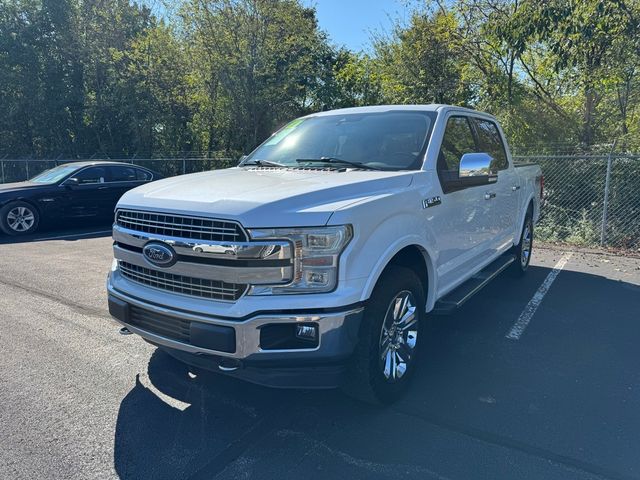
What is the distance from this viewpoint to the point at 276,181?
329cm

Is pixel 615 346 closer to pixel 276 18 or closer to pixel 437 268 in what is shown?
pixel 437 268

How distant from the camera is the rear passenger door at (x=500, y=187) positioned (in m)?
5.14

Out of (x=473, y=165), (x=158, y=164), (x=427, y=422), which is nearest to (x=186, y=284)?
(x=427, y=422)

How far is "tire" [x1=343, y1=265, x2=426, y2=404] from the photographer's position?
2916 mm

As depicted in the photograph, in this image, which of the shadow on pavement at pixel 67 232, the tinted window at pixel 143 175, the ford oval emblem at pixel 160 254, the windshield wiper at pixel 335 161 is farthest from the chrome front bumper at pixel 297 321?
the tinted window at pixel 143 175

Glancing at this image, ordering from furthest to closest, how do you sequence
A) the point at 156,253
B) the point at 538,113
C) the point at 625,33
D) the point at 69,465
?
1. the point at 538,113
2. the point at 625,33
3. the point at 156,253
4. the point at 69,465

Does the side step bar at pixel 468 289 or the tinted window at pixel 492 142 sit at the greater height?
the tinted window at pixel 492 142

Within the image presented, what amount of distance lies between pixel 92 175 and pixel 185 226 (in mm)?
9034

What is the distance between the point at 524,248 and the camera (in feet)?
22.0

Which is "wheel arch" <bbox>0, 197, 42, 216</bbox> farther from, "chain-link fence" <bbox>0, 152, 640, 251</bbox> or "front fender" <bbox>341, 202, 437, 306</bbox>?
"chain-link fence" <bbox>0, 152, 640, 251</bbox>

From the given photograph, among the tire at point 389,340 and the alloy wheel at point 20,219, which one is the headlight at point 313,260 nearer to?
the tire at point 389,340

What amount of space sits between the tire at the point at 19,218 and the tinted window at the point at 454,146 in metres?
9.05

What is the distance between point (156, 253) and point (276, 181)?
3.08 feet

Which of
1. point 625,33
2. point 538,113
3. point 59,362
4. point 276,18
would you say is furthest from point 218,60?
point 59,362
